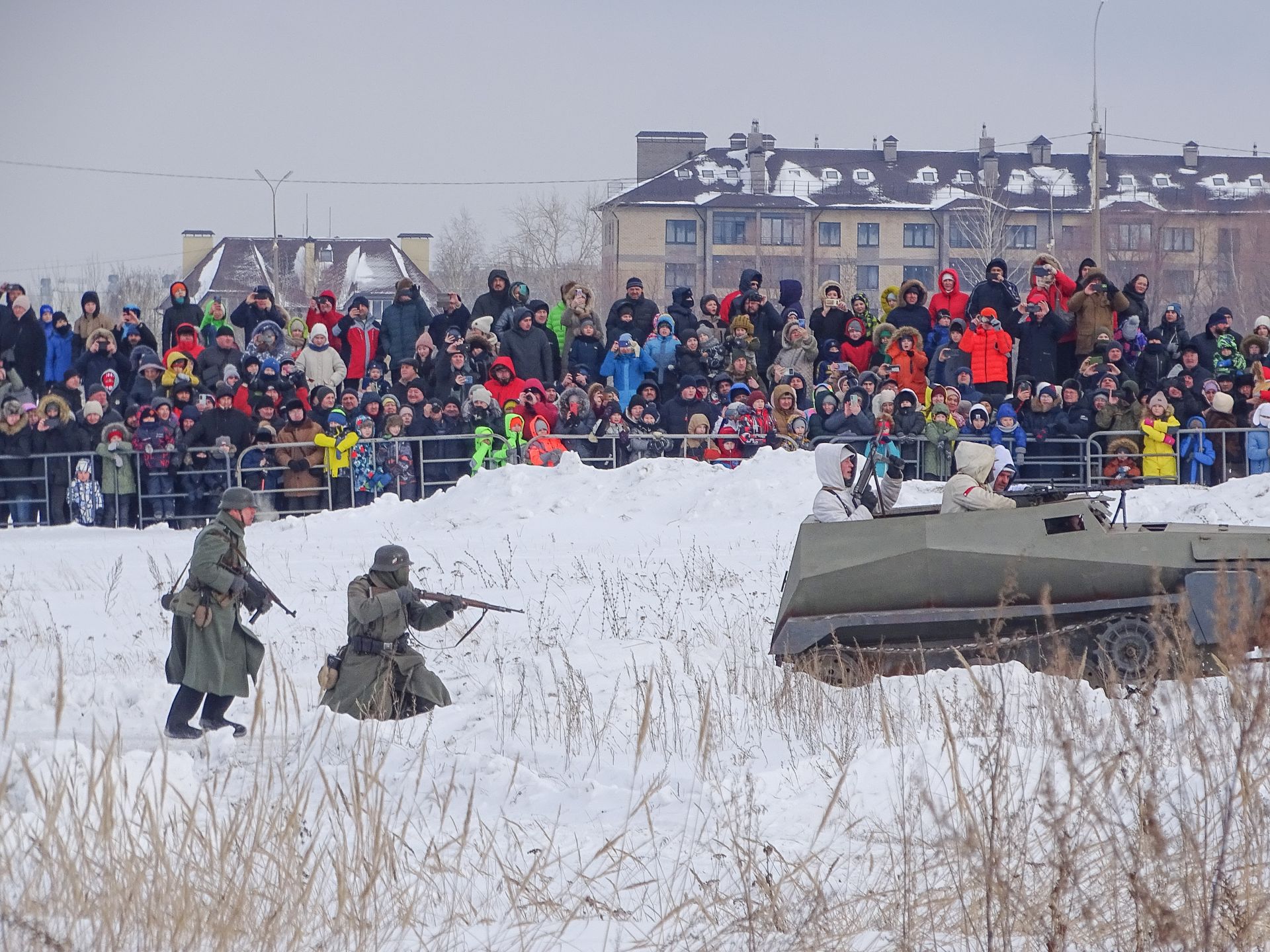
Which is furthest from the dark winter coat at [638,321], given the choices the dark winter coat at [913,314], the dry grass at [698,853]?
the dry grass at [698,853]

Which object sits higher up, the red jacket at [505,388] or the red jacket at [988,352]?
the red jacket at [988,352]

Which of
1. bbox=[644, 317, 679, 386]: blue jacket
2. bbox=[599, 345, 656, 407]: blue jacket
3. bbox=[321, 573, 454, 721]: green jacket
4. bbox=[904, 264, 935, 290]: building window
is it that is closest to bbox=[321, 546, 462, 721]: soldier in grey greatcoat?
bbox=[321, 573, 454, 721]: green jacket

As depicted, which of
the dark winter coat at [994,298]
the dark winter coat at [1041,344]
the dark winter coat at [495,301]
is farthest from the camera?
the dark winter coat at [495,301]

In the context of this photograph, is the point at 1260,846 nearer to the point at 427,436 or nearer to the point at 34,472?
the point at 427,436

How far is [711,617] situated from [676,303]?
862cm

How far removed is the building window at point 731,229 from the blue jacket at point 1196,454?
60.8 meters

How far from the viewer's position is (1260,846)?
5395 mm

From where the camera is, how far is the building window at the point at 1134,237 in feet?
258

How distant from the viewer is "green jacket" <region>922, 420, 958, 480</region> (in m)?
18.8

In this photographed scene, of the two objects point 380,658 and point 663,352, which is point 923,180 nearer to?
point 663,352

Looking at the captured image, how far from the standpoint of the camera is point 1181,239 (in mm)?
79688

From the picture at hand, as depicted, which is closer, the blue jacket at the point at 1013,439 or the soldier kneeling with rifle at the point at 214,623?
the soldier kneeling with rifle at the point at 214,623

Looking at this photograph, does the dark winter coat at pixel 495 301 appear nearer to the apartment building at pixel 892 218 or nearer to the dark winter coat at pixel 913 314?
the dark winter coat at pixel 913 314

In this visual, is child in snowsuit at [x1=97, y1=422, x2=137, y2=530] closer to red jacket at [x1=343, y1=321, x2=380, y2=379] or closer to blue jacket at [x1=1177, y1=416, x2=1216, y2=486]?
red jacket at [x1=343, y1=321, x2=380, y2=379]
